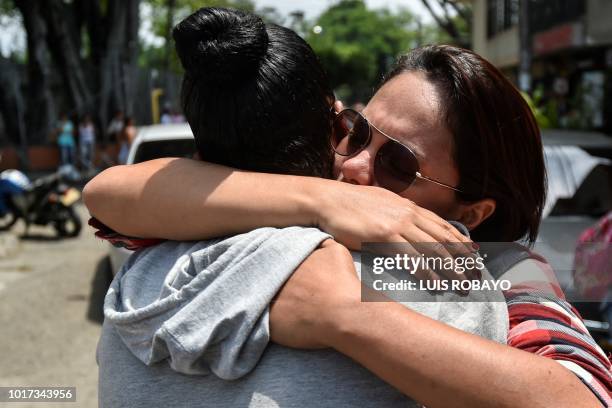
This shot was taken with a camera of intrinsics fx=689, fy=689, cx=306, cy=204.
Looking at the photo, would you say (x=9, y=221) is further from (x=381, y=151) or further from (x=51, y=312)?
(x=381, y=151)

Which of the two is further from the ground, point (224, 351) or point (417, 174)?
point (417, 174)

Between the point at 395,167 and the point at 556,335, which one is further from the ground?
the point at 395,167

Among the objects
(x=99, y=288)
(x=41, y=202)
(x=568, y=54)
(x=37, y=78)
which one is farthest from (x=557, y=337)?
(x=568, y=54)

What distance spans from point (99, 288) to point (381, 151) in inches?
237

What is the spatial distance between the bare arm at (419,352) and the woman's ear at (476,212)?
0.39 metres

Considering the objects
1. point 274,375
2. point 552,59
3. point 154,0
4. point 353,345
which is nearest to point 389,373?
point 353,345

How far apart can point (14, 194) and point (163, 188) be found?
366 inches

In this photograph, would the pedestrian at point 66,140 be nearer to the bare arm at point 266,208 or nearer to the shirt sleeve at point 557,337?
the bare arm at point 266,208

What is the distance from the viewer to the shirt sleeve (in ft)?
3.49

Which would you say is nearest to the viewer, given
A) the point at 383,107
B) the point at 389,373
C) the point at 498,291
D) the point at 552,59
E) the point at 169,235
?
the point at 389,373

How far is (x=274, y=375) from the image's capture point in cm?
106

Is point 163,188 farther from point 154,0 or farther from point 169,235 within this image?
point 154,0

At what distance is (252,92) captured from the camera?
114 centimetres

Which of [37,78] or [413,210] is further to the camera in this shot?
[37,78]
